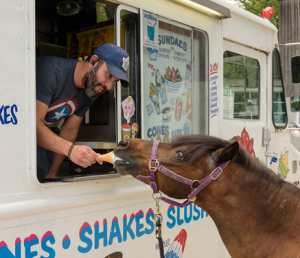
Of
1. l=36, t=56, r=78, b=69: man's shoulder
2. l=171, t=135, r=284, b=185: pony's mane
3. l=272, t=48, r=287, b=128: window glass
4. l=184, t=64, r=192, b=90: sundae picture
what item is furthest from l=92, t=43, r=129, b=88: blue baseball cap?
l=272, t=48, r=287, b=128: window glass

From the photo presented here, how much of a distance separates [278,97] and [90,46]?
2445mm

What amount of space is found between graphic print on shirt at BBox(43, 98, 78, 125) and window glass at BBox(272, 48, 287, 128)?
260 centimetres

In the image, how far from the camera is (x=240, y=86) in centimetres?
368

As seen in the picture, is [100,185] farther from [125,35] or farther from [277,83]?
[277,83]

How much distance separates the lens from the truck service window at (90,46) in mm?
2541

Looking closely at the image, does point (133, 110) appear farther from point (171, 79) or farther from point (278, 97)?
point (278, 97)

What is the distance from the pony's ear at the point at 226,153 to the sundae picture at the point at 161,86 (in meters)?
0.99

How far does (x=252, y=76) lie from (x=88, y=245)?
8.80 ft

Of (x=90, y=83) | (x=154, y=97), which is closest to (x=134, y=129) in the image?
(x=154, y=97)

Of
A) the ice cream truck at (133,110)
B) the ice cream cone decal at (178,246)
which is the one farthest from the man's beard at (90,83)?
the ice cream cone decal at (178,246)

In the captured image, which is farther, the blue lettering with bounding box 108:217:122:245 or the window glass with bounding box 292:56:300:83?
the window glass with bounding box 292:56:300:83

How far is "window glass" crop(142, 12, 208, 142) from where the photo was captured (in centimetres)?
267

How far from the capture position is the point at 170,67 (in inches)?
113

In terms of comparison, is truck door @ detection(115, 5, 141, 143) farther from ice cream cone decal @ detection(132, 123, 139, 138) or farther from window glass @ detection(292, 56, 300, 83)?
window glass @ detection(292, 56, 300, 83)
